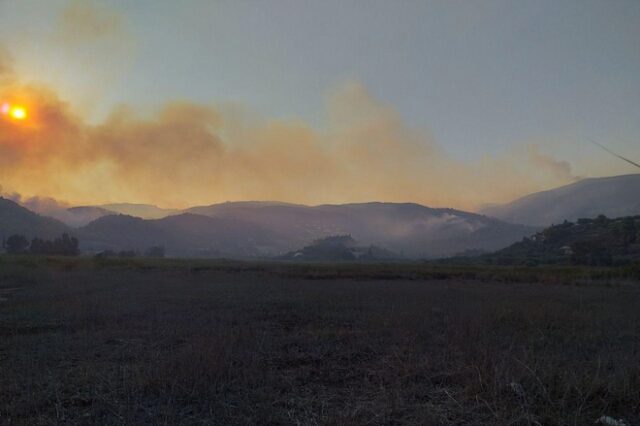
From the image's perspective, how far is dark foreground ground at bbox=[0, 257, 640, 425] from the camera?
623 cm

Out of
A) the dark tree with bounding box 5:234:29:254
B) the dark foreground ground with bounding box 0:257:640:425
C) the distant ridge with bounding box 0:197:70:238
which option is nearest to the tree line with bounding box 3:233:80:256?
the dark tree with bounding box 5:234:29:254

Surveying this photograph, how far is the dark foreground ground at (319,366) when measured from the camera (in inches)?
245

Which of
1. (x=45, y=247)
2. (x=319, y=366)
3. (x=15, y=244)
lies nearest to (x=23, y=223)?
(x=15, y=244)

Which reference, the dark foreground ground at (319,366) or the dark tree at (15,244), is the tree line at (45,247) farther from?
the dark foreground ground at (319,366)

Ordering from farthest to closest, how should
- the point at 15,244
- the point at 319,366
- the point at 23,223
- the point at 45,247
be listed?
the point at 23,223
the point at 15,244
the point at 45,247
the point at 319,366

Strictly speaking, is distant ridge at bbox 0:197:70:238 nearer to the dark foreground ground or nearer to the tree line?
the tree line

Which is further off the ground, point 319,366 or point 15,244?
point 15,244

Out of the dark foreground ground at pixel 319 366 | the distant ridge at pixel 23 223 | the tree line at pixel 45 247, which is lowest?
the dark foreground ground at pixel 319 366

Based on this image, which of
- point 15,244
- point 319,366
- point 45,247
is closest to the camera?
point 319,366

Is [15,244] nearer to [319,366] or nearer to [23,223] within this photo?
[23,223]

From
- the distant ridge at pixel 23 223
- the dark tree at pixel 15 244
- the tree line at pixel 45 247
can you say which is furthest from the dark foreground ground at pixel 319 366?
the distant ridge at pixel 23 223

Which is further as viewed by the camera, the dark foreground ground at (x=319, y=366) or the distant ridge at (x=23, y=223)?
the distant ridge at (x=23, y=223)

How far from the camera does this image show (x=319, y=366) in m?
9.23

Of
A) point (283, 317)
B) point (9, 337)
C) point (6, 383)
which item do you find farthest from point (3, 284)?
point (6, 383)
